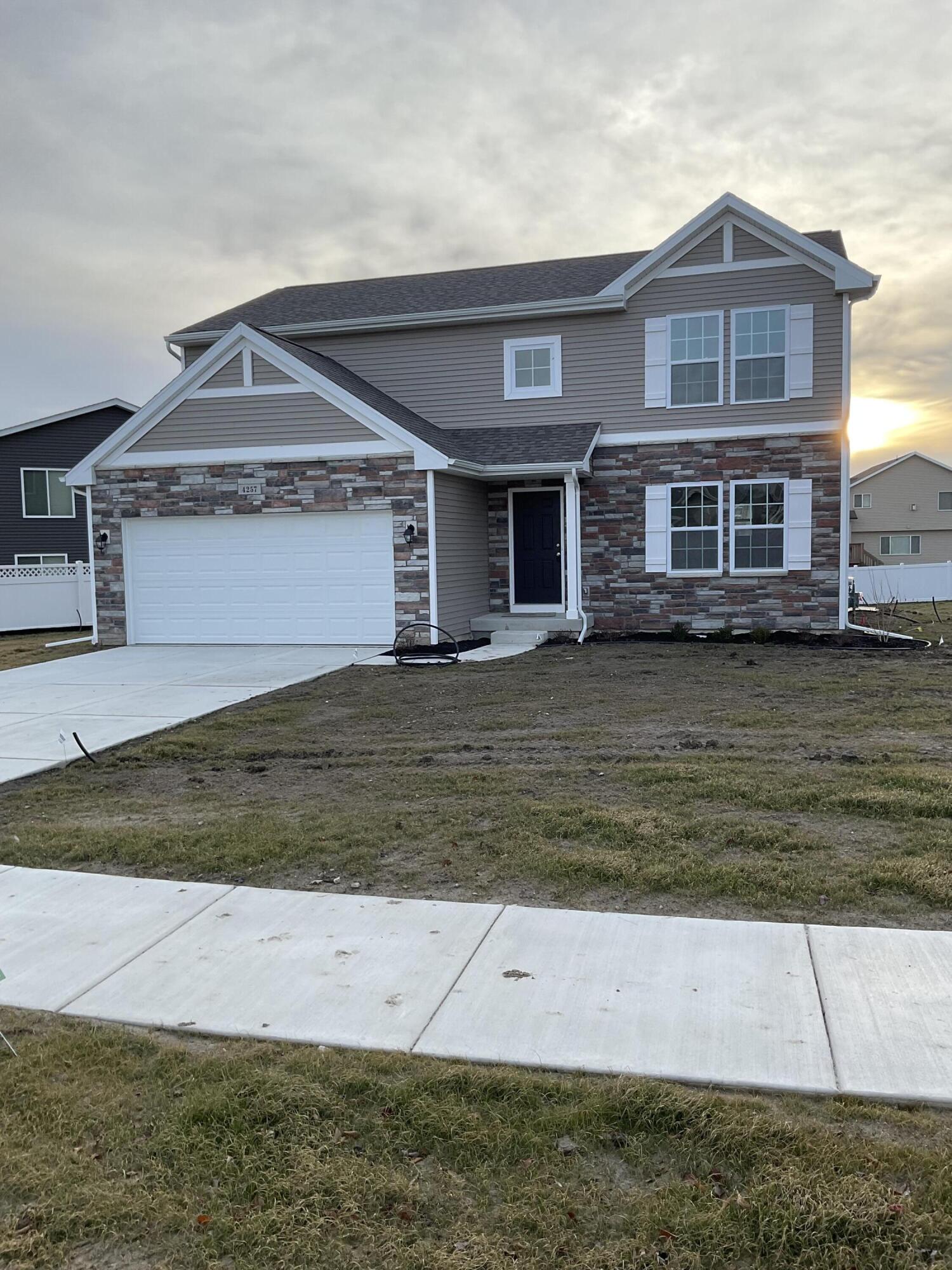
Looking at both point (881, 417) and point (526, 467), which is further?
point (881, 417)

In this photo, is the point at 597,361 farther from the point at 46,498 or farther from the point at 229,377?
the point at 46,498

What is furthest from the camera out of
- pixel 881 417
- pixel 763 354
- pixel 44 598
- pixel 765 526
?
pixel 881 417

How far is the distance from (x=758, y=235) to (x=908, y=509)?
3454cm

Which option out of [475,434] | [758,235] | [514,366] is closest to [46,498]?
[475,434]

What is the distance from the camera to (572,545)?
1606cm

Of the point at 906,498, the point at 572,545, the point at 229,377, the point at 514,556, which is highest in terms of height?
Result: the point at 229,377

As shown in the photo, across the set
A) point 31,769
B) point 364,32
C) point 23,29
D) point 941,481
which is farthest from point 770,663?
point 941,481

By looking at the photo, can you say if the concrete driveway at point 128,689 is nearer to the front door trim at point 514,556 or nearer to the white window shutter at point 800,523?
the front door trim at point 514,556

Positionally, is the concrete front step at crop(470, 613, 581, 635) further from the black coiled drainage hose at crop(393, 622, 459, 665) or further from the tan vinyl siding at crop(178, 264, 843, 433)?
the tan vinyl siding at crop(178, 264, 843, 433)

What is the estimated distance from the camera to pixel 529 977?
386 cm

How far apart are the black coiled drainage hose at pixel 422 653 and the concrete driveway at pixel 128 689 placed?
414 mm

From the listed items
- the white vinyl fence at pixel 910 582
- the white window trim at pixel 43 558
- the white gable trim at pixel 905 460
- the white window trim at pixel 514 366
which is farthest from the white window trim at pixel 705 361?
the white gable trim at pixel 905 460

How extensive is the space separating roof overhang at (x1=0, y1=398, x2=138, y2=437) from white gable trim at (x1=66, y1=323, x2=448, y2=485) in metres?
11.7

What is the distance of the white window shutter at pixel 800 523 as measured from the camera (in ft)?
52.5
